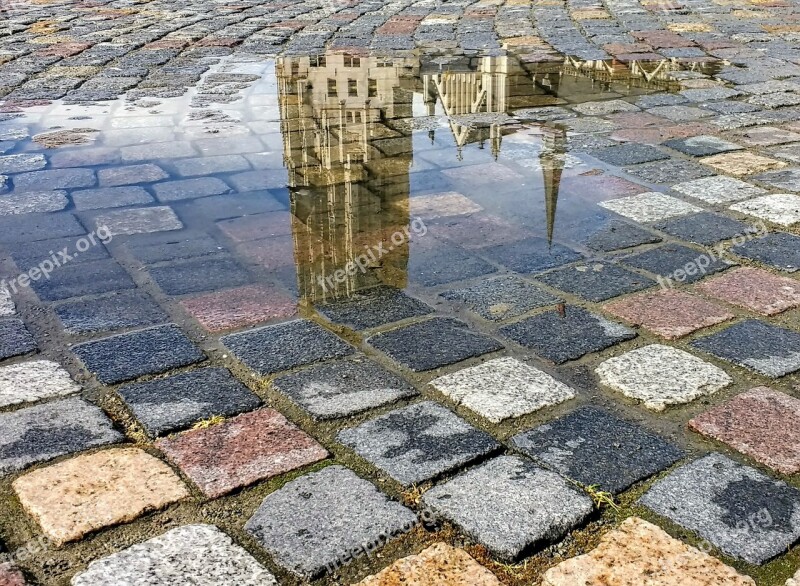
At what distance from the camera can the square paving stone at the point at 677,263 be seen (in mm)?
4258

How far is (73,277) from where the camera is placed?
14.1 feet

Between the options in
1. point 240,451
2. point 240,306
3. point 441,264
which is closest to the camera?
point 240,451

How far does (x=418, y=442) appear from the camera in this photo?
9.48 feet

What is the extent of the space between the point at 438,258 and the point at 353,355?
3.88 ft

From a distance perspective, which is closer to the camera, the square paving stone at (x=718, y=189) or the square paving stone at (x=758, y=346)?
the square paving stone at (x=758, y=346)

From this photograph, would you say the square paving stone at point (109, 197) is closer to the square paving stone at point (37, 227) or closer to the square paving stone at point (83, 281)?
the square paving stone at point (37, 227)

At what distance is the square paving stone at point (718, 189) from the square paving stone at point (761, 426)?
2.39m

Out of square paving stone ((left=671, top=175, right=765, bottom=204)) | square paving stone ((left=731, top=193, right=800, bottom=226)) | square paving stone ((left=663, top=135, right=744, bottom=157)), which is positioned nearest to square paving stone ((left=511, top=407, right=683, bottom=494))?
square paving stone ((left=731, top=193, right=800, bottom=226))

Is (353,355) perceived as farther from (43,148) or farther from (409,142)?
(43,148)

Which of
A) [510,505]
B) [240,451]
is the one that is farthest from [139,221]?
[510,505]

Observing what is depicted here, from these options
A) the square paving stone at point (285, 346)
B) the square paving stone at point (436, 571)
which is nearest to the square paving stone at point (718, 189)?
the square paving stone at point (285, 346)

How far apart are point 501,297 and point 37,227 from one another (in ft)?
9.10

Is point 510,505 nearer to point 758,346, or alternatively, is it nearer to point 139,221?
point 758,346

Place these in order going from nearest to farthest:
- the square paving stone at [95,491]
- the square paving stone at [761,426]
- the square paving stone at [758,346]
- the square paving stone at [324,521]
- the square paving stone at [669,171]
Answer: the square paving stone at [324,521]
the square paving stone at [95,491]
the square paving stone at [761,426]
the square paving stone at [758,346]
the square paving stone at [669,171]
